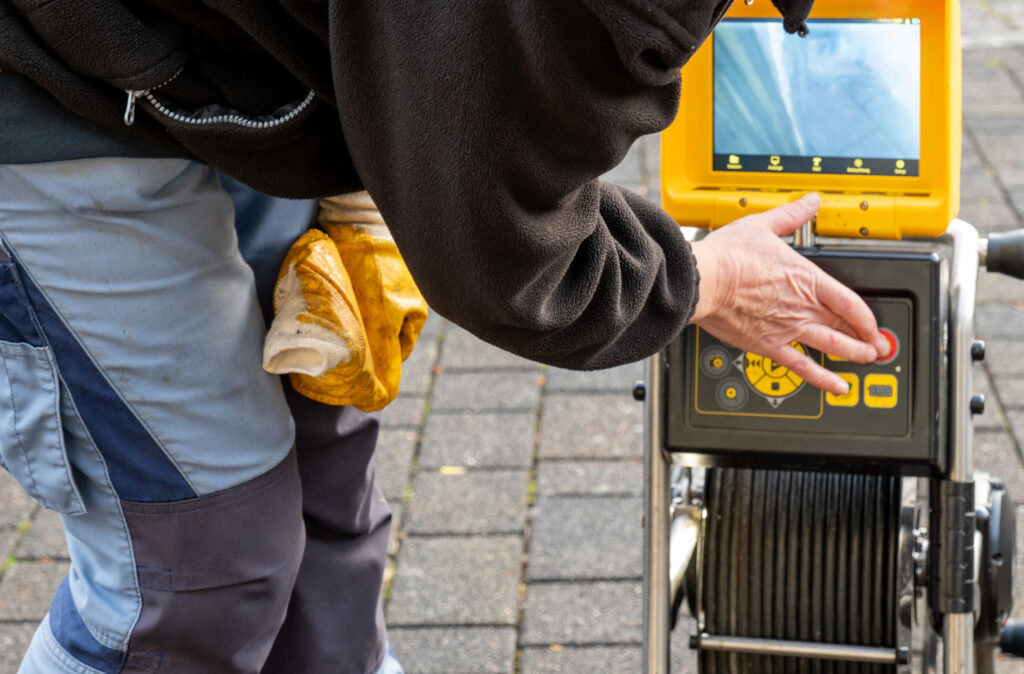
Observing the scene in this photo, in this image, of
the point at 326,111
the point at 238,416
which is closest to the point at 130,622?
the point at 238,416

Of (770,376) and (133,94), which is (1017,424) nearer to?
(770,376)

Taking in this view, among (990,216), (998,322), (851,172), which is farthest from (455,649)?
(990,216)

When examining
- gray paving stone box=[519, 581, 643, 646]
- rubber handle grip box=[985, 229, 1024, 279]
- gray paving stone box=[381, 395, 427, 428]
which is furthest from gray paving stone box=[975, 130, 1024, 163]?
rubber handle grip box=[985, 229, 1024, 279]

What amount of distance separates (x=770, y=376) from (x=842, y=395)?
0.09 meters

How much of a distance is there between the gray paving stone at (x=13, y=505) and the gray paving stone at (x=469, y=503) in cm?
91

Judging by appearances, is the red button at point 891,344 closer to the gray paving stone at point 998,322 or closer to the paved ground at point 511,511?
the paved ground at point 511,511

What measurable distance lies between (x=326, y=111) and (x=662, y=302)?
42 cm

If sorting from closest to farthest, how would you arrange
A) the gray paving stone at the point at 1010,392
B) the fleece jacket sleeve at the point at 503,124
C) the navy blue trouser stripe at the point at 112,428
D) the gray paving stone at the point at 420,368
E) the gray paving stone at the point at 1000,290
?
1. the fleece jacket sleeve at the point at 503,124
2. the navy blue trouser stripe at the point at 112,428
3. the gray paving stone at the point at 1010,392
4. the gray paving stone at the point at 420,368
5. the gray paving stone at the point at 1000,290

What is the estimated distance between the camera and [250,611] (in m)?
1.56

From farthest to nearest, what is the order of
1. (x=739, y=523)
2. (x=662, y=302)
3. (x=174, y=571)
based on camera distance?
(x=739, y=523)
(x=174, y=571)
(x=662, y=302)

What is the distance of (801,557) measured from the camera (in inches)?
73.9

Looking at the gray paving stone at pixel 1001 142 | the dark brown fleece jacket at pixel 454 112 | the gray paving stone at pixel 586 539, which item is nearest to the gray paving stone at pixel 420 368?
the gray paving stone at pixel 586 539

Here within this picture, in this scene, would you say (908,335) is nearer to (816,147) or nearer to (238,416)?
(816,147)

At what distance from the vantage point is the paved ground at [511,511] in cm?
249
